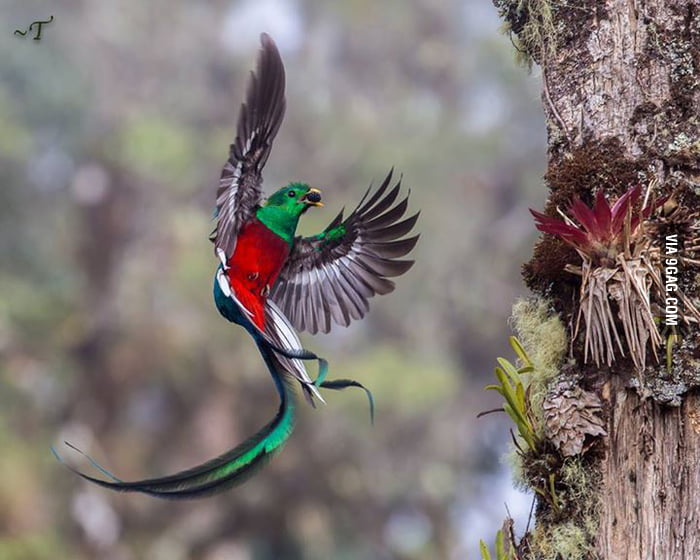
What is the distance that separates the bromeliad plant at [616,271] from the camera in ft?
4.42

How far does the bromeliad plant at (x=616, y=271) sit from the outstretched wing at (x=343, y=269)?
510mm

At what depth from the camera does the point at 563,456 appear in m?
1.40

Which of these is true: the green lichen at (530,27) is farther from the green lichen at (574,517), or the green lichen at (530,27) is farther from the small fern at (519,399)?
the green lichen at (574,517)

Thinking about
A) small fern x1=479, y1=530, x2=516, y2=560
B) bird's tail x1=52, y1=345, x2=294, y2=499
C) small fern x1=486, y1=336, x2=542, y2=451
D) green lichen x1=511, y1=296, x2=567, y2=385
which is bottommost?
small fern x1=479, y1=530, x2=516, y2=560

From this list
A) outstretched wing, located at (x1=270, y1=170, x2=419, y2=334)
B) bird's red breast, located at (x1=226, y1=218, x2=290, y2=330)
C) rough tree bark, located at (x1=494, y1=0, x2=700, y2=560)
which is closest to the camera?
rough tree bark, located at (x1=494, y1=0, x2=700, y2=560)

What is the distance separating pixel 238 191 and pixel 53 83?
24.3 feet

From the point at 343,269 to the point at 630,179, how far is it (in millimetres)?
624

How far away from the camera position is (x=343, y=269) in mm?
1897

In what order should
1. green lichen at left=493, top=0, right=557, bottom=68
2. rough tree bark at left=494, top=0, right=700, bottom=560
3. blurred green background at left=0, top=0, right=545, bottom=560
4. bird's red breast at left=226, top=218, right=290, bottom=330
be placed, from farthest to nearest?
blurred green background at left=0, top=0, right=545, bottom=560 → bird's red breast at left=226, top=218, right=290, bottom=330 → green lichen at left=493, top=0, right=557, bottom=68 → rough tree bark at left=494, top=0, right=700, bottom=560

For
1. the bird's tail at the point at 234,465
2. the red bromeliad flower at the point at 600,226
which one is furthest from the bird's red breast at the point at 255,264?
the red bromeliad flower at the point at 600,226

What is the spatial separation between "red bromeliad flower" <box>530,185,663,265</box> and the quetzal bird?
31 cm

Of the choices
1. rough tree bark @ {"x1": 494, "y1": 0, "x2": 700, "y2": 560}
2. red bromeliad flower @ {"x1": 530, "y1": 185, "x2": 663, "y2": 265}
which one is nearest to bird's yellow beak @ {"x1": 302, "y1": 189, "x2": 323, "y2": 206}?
rough tree bark @ {"x1": 494, "y1": 0, "x2": 700, "y2": 560}

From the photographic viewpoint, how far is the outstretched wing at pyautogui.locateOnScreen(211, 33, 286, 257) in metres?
1.46

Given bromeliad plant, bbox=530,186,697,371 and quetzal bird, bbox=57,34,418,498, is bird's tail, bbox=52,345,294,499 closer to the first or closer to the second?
quetzal bird, bbox=57,34,418,498
